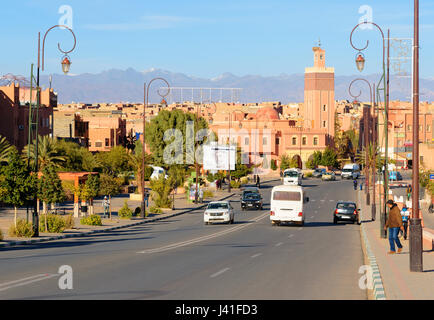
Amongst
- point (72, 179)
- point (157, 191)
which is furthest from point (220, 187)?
point (72, 179)

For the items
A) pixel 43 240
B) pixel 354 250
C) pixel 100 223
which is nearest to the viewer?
pixel 354 250

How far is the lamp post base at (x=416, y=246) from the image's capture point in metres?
18.4

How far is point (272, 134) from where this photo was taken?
13825 cm

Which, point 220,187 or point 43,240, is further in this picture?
point 220,187

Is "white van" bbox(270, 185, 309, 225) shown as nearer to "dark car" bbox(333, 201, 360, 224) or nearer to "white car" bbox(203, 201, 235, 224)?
"white car" bbox(203, 201, 235, 224)

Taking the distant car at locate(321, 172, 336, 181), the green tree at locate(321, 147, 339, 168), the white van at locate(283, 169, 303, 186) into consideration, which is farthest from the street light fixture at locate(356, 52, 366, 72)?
the green tree at locate(321, 147, 339, 168)

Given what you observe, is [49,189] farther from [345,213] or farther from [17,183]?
[345,213]

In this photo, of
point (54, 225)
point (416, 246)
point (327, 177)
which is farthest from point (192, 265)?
point (327, 177)

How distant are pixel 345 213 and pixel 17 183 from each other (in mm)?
22972

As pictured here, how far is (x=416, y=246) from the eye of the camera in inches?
725

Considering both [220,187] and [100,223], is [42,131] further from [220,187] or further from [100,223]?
[100,223]

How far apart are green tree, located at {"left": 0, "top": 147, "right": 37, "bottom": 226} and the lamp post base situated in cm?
1994
